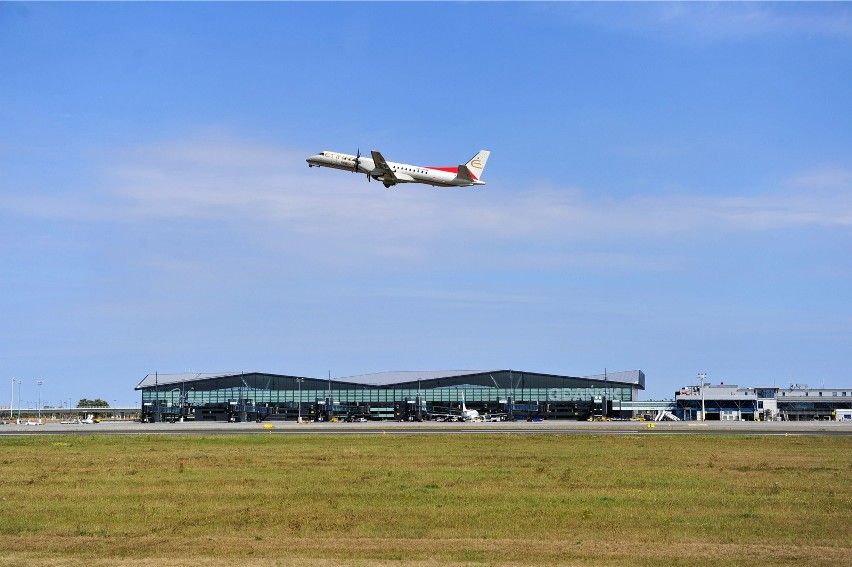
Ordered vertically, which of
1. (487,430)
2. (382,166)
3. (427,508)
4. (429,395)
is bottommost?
(487,430)

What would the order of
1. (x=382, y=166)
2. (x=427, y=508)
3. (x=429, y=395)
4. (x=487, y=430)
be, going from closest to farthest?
(x=427, y=508) → (x=382, y=166) → (x=487, y=430) → (x=429, y=395)

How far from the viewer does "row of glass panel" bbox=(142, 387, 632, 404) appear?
185 meters

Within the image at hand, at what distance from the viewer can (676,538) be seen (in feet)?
88.9

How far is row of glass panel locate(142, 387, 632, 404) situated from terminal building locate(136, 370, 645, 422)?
0.21 meters

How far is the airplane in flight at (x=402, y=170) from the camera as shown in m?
74.9

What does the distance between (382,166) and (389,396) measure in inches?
4683

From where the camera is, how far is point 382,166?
74250mm

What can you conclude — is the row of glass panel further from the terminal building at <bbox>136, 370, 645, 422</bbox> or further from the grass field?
the grass field

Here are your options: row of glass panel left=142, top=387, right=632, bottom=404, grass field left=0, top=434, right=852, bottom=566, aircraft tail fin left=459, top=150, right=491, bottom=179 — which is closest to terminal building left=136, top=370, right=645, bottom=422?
row of glass panel left=142, top=387, right=632, bottom=404

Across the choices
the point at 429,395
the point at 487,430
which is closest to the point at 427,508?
the point at 487,430

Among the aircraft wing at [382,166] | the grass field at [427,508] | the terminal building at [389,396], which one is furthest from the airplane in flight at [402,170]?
the terminal building at [389,396]

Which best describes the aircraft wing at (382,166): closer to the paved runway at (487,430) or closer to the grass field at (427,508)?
the grass field at (427,508)

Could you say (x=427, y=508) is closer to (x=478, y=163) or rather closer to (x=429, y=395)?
(x=478, y=163)

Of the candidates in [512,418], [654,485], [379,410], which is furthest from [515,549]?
[379,410]
